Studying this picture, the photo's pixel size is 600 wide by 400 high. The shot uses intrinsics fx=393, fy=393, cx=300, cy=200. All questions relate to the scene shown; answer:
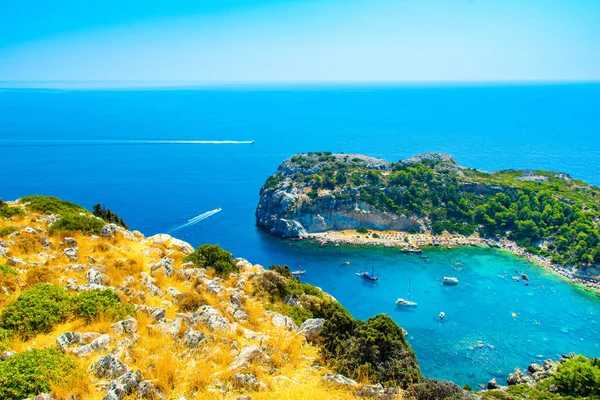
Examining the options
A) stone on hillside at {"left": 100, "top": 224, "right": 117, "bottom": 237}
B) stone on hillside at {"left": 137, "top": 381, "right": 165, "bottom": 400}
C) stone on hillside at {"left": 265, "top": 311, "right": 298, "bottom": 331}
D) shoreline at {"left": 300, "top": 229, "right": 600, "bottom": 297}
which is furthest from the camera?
shoreline at {"left": 300, "top": 229, "right": 600, "bottom": 297}

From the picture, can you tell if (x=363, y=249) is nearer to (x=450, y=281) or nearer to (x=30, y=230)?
(x=450, y=281)

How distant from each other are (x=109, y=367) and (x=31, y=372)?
6.11 ft

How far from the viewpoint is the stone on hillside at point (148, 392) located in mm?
Answer: 10211

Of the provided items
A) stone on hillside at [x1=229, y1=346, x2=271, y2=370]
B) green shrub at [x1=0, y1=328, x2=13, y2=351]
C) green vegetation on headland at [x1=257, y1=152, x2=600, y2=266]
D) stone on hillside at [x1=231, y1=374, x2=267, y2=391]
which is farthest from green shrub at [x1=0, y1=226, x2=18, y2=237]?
green vegetation on headland at [x1=257, y1=152, x2=600, y2=266]

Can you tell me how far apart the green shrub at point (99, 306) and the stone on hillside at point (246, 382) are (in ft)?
18.2

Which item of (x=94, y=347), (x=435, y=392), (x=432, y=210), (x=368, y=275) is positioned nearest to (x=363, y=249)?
(x=368, y=275)

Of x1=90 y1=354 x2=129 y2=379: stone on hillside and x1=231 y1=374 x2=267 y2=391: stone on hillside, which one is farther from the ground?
x1=90 y1=354 x2=129 y2=379: stone on hillside

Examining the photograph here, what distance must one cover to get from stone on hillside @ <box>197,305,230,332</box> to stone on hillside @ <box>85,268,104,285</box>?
483 cm

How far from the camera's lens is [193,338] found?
1347 centimetres

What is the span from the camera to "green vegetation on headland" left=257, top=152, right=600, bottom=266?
9550 centimetres

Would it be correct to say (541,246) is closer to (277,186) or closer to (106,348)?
(277,186)

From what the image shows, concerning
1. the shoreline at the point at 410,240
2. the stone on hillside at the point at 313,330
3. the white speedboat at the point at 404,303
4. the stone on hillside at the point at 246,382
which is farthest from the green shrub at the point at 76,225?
the shoreline at the point at 410,240

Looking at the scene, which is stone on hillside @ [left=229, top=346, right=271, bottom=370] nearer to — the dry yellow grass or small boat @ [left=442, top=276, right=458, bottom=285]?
the dry yellow grass

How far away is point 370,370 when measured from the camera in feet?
45.4
